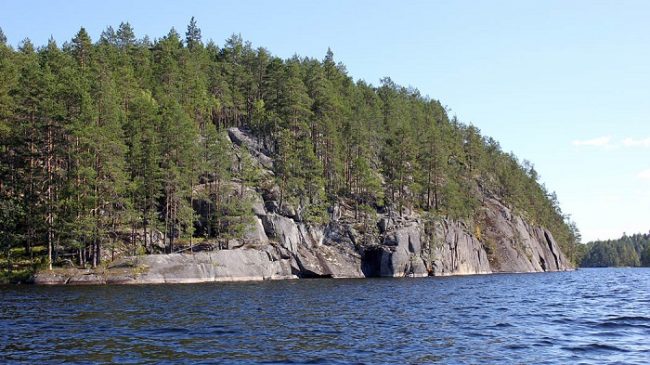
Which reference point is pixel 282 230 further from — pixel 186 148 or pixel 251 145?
pixel 251 145

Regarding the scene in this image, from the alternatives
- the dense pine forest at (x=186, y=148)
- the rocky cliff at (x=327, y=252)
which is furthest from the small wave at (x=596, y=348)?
the dense pine forest at (x=186, y=148)

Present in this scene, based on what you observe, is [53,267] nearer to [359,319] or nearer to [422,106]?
[359,319]

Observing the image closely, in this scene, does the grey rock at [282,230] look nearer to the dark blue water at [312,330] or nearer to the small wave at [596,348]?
the dark blue water at [312,330]

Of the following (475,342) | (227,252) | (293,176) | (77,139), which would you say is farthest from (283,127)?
(475,342)

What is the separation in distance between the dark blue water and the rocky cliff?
19156 mm

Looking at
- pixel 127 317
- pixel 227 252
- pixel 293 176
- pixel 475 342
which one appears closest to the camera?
pixel 475 342

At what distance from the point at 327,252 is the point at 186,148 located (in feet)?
91.2

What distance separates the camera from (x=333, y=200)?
98188mm

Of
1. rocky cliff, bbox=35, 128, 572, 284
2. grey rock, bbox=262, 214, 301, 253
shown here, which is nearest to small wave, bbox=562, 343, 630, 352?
rocky cliff, bbox=35, 128, 572, 284

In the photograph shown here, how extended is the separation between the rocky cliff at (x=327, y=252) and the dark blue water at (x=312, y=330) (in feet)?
62.8

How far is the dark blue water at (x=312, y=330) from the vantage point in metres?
20.5

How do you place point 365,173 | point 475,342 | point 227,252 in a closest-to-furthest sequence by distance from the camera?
point 475,342 → point 227,252 → point 365,173

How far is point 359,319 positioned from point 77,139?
45.2 meters

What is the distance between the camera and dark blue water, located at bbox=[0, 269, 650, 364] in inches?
806
